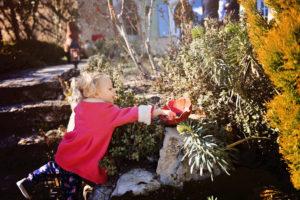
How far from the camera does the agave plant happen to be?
3609 millimetres

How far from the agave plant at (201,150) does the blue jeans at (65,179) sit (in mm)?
1252

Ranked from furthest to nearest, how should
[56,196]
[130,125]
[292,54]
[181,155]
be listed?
[56,196], [130,125], [181,155], [292,54]

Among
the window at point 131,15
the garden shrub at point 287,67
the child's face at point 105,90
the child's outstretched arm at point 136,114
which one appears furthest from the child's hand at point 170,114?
the window at point 131,15

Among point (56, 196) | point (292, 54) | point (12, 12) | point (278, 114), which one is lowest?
point (56, 196)

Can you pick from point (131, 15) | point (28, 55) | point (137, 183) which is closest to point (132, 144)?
point (137, 183)

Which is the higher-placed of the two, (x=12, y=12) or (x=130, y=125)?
(x=12, y=12)

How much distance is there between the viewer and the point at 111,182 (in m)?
4.08

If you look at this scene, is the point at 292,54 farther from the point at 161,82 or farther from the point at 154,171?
the point at 161,82

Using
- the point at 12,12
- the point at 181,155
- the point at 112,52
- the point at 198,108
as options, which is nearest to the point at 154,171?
the point at 181,155

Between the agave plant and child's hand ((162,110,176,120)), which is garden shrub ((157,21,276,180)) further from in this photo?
child's hand ((162,110,176,120))

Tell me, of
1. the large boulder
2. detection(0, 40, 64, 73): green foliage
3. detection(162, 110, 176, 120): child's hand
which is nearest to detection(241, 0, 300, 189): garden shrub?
detection(162, 110, 176, 120): child's hand

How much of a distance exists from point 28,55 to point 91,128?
21.4 ft

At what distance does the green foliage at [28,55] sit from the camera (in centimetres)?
877

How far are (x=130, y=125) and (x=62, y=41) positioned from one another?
355 inches
